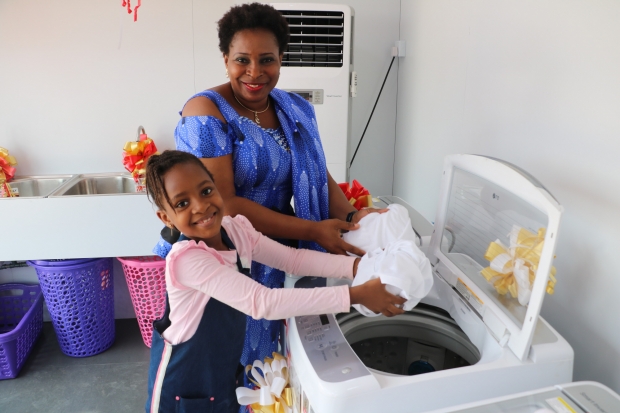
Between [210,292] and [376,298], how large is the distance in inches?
13.7

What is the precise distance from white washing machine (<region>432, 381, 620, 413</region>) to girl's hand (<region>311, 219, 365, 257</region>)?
492mm

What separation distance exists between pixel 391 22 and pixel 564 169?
1.86m

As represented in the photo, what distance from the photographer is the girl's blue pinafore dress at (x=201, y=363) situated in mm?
1138

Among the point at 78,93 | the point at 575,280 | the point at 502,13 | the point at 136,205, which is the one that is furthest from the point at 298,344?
the point at 78,93

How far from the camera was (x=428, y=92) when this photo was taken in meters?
2.41

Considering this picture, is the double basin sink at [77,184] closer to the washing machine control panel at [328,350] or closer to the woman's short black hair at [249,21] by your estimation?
the woman's short black hair at [249,21]

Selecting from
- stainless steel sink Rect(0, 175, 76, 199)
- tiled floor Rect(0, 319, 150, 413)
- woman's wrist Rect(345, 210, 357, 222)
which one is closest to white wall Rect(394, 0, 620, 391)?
woman's wrist Rect(345, 210, 357, 222)

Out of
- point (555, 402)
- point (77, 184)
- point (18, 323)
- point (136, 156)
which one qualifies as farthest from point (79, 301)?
point (555, 402)

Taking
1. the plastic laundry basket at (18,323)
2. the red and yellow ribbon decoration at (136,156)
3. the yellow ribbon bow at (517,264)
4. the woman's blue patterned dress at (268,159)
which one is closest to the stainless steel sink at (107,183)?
the red and yellow ribbon decoration at (136,156)

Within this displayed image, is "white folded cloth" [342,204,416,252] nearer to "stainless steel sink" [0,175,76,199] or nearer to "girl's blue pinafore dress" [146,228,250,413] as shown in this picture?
"girl's blue pinafore dress" [146,228,250,413]

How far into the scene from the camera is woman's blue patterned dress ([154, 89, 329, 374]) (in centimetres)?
127

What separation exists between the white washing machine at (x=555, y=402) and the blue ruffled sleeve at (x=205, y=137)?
788 millimetres

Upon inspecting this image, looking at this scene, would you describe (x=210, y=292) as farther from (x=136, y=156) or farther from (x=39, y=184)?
(x=39, y=184)

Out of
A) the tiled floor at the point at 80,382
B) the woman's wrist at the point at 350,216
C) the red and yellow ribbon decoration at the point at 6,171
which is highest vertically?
the woman's wrist at the point at 350,216
